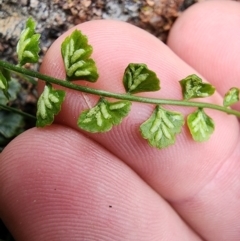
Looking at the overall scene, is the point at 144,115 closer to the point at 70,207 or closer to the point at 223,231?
the point at 70,207

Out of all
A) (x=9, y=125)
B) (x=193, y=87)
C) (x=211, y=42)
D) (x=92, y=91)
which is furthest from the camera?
(x=211, y=42)

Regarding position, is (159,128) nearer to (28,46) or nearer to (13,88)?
(28,46)

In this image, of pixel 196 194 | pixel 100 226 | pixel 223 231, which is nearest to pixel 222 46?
pixel 196 194

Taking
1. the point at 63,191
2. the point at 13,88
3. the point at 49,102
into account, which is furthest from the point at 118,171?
the point at 13,88

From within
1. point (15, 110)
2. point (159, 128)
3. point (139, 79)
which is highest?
point (139, 79)

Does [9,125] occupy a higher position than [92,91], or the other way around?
[92,91]

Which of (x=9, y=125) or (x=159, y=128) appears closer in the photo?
(x=159, y=128)

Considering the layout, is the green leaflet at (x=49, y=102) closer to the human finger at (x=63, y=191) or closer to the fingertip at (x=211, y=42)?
the human finger at (x=63, y=191)
